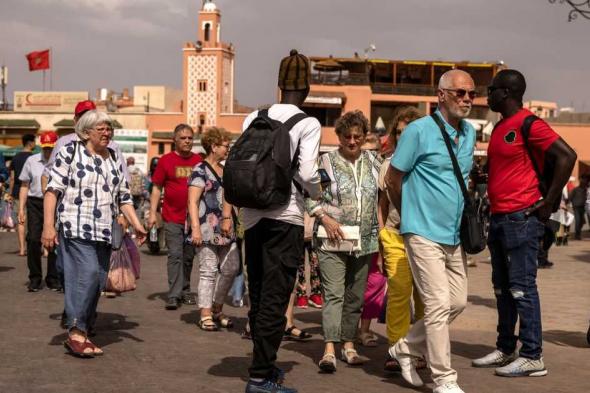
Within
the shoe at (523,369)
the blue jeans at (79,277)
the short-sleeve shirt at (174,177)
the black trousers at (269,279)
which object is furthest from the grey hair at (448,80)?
the short-sleeve shirt at (174,177)

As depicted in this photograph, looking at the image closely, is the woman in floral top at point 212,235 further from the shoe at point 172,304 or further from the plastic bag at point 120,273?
the shoe at point 172,304

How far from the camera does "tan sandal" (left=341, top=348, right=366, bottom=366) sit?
7953mm

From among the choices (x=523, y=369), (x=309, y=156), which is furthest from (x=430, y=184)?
(x=523, y=369)

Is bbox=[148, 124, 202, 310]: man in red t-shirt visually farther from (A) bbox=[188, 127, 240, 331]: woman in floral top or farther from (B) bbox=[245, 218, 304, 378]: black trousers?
(B) bbox=[245, 218, 304, 378]: black trousers

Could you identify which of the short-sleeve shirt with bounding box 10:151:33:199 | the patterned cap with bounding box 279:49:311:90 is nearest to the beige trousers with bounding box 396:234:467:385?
the patterned cap with bounding box 279:49:311:90

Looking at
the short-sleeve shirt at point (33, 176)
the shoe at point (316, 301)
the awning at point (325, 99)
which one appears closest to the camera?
the shoe at point (316, 301)

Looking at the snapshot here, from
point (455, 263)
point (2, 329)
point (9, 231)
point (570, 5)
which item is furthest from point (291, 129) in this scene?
point (9, 231)

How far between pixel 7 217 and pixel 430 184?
45.5 feet

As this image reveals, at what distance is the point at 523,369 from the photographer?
760 centimetres

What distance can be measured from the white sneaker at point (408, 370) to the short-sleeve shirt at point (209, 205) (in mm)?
3199

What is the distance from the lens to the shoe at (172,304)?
11.3 meters

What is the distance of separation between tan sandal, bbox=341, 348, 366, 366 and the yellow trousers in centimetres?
35

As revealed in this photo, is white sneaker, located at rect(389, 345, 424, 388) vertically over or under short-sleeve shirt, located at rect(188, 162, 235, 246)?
under

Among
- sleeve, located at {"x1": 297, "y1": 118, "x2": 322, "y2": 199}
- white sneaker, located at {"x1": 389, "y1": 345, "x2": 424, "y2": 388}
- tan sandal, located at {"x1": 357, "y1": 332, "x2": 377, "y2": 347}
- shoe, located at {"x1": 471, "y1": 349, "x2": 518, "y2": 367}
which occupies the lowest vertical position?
tan sandal, located at {"x1": 357, "y1": 332, "x2": 377, "y2": 347}
